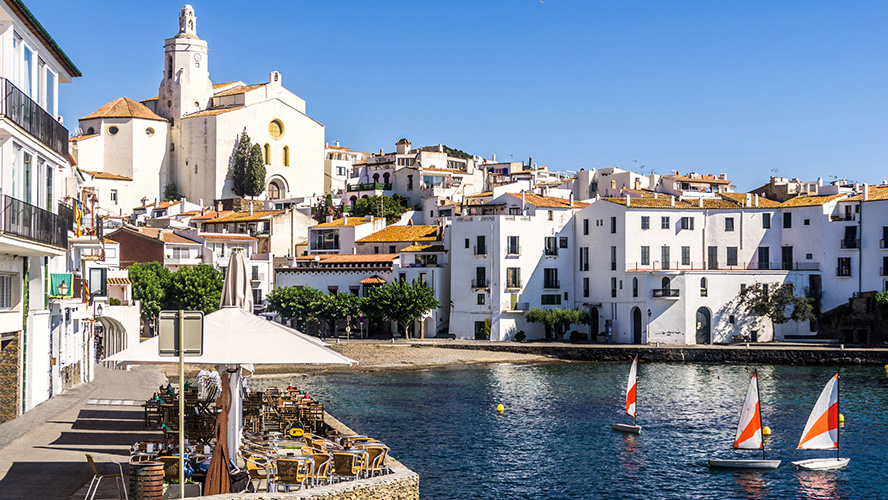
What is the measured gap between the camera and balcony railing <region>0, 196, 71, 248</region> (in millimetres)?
21438

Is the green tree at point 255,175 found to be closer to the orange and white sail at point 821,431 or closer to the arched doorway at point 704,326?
the arched doorway at point 704,326

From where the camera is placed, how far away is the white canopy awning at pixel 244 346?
17266 millimetres

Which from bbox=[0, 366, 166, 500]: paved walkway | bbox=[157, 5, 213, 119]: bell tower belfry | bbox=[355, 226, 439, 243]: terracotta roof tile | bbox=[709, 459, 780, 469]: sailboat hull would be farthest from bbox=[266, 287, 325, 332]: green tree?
bbox=[157, 5, 213, 119]: bell tower belfry

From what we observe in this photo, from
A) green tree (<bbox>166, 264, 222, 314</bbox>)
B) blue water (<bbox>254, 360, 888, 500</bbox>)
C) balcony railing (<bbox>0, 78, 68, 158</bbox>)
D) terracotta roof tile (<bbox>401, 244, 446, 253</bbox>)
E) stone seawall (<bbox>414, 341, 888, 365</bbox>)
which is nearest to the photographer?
balcony railing (<bbox>0, 78, 68, 158</bbox>)

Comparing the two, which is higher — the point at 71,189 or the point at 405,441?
the point at 71,189

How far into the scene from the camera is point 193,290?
7050cm

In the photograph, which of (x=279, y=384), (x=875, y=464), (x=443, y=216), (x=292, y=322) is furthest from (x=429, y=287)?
(x=875, y=464)

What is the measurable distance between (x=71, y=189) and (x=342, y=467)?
2085cm

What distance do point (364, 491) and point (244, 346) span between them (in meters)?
3.30

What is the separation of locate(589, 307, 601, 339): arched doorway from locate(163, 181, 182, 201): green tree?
2510 inches

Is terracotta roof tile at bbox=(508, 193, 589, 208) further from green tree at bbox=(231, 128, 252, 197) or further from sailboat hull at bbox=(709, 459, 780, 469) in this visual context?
A: green tree at bbox=(231, 128, 252, 197)

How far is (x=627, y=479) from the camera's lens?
27375mm

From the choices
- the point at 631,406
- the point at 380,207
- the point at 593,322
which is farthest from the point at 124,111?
the point at 631,406

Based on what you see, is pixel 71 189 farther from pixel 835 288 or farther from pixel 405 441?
pixel 835 288
